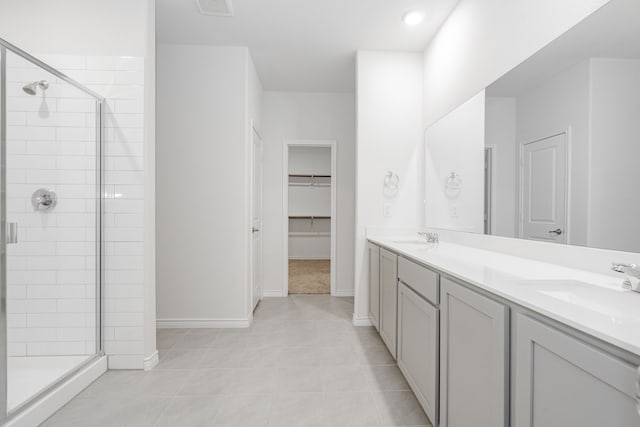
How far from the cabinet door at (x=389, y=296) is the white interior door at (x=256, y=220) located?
4.95 ft

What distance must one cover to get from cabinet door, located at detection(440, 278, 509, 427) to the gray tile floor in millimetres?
519

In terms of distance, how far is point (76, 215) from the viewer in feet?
7.04

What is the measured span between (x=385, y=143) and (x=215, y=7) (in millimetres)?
1846

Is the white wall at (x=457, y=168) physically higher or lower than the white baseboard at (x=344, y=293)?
higher

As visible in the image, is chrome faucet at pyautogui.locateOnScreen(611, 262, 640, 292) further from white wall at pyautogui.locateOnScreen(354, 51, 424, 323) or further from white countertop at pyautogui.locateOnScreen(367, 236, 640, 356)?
white wall at pyautogui.locateOnScreen(354, 51, 424, 323)

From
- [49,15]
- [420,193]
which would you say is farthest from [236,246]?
[49,15]

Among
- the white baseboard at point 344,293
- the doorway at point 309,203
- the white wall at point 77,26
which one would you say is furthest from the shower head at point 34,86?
the doorway at point 309,203

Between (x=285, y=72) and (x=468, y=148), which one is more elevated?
(x=285, y=72)

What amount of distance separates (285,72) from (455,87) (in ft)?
6.45

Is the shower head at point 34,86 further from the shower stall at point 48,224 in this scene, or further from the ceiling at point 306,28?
the ceiling at point 306,28

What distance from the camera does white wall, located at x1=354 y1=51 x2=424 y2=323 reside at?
319 cm

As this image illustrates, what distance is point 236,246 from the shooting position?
3145 mm

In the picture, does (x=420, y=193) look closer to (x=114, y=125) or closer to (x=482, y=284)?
(x=482, y=284)

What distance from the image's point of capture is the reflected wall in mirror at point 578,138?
114 cm
